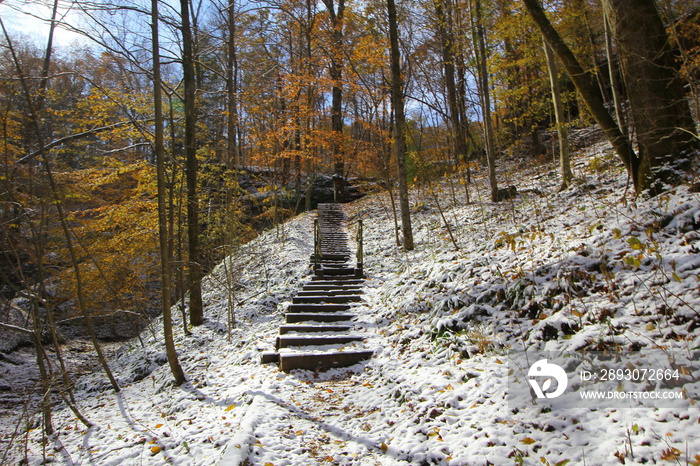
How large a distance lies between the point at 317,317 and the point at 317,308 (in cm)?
43

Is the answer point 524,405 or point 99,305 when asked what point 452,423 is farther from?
point 99,305

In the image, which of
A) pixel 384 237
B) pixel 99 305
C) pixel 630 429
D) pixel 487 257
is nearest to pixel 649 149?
pixel 487 257

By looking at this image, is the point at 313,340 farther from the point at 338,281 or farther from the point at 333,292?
the point at 338,281

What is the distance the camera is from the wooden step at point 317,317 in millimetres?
6961

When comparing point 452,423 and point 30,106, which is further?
point 30,106

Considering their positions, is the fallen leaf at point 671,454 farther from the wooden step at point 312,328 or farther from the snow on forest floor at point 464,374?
the wooden step at point 312,328

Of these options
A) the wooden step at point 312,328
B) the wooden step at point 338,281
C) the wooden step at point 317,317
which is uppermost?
the wooden step at point 338,281

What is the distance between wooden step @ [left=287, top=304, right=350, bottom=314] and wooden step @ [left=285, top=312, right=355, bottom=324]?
1.19 ft

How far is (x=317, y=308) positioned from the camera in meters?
7.43

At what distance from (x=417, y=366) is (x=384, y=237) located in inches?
320

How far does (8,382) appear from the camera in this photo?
30.8ft

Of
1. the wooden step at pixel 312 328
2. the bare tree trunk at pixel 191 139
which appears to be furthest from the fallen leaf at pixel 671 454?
the bare tree trunk at pixel 191 139

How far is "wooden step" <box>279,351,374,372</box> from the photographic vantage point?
5.39 metres

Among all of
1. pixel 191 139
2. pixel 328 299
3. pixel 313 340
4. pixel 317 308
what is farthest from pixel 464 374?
pixel 191 139
